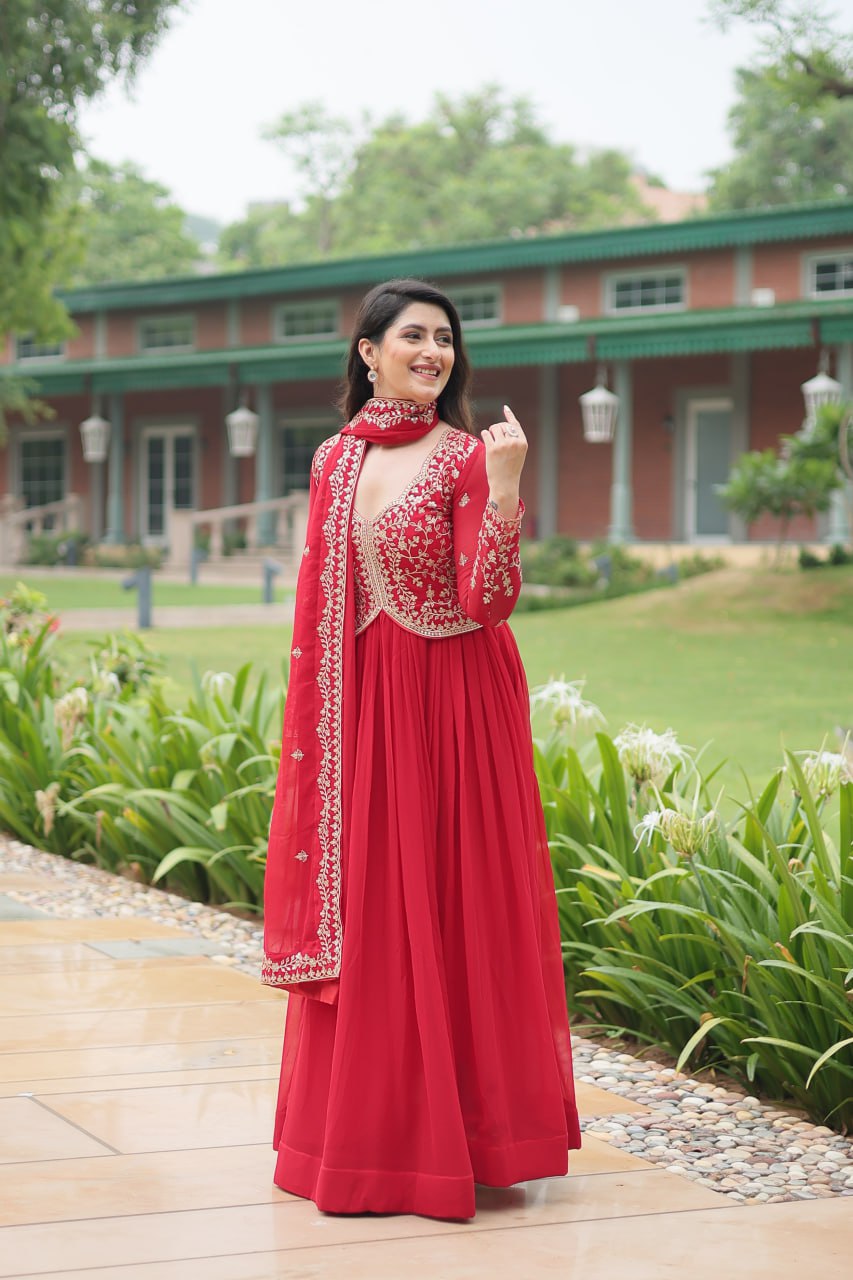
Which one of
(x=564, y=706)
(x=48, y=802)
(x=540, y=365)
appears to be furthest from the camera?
(x=540, y=365)

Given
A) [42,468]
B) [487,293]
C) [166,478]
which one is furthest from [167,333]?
[487,293]

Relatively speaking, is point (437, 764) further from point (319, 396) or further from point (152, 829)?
point (319, 396)

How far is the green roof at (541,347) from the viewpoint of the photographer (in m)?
21.7

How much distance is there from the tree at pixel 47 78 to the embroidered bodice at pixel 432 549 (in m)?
13.2

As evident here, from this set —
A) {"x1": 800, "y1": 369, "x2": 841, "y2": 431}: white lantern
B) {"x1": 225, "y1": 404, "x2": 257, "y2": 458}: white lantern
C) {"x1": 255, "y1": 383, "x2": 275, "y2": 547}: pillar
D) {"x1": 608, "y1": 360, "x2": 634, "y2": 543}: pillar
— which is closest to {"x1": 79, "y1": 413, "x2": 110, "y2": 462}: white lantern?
{"x1": 255, "y1": 383, "x2": 275, "y2": 547}: pillar

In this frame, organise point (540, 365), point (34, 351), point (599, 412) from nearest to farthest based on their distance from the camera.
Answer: point (599, 412) < point (540, 365) < point (34, 351)

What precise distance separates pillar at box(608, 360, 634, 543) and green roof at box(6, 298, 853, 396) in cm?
44

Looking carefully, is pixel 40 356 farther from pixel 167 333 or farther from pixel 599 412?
pixel 599 412

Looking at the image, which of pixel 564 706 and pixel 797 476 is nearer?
pixel 564 706

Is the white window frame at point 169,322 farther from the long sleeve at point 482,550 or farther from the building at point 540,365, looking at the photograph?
the long sleeve at point 482,550

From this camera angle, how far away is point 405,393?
308 centimetres

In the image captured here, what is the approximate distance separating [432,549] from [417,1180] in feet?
3.70

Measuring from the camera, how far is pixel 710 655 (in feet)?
46.4

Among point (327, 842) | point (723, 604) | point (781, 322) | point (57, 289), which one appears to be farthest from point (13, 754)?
point (57, 289)
